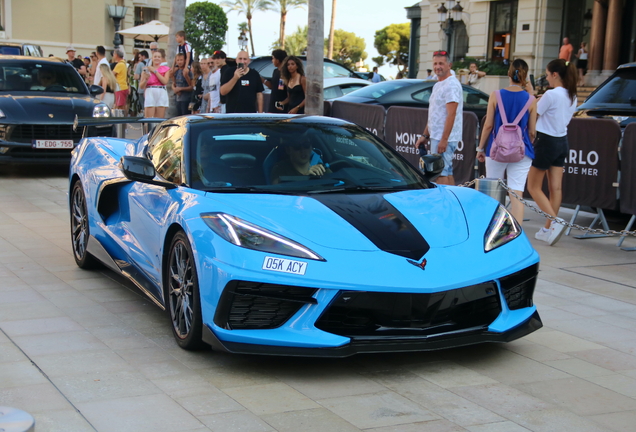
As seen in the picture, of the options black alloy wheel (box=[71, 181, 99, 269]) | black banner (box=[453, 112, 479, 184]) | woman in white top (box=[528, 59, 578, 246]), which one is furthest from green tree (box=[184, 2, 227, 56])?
black alloy wheel (box=[71, 181, 99, 269])

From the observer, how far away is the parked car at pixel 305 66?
1930 centimetres

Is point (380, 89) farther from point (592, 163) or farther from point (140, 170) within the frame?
point (140, 170)

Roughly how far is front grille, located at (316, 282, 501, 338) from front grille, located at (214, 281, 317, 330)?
0.51 feet

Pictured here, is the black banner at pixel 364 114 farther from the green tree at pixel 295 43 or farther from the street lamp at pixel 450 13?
the green tree at pixel 295 43

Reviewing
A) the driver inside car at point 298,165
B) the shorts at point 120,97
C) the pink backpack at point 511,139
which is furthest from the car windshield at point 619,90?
the shorts at point 120,97

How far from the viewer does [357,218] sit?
455 centimetres

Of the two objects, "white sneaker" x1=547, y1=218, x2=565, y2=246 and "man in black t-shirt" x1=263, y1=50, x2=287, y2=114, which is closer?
"white sneaker" x1=547, y1=218, x2=565, y2=246

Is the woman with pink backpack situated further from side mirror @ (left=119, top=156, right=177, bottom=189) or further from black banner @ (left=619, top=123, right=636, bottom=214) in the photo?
side mirror @ (left=119, top=156, right=177, bottom=189)

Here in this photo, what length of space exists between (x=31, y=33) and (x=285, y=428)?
155ft

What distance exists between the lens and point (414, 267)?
4.20 m

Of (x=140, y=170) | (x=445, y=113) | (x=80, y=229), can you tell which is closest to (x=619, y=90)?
(x=445, y=113)

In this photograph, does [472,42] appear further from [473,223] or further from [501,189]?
[473,223]

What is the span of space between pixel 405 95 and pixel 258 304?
11.4 meters

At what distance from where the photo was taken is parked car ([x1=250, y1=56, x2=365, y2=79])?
19.3 m
